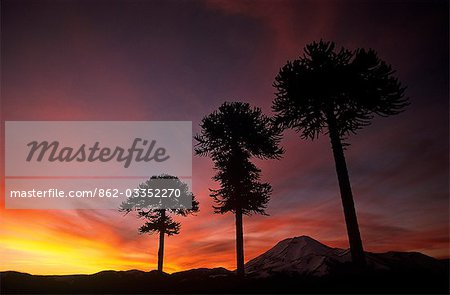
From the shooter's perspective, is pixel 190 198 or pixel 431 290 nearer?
pixel 431 290

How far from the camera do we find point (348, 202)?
36.0 ft

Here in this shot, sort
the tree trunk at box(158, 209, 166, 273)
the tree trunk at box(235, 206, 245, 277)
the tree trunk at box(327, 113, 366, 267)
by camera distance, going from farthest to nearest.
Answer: the tree trunk at box(158, 209, 166, 273)
the tree trunk at box(235, 206, 245, 277)
the tree trunk at box(327, 113, 366, 267)

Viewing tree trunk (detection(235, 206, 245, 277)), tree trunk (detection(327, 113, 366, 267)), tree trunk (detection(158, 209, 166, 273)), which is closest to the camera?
tree trunk (detection(327, 113, 366, 267))

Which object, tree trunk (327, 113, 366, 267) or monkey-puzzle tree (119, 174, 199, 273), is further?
monkey-puzzle tree (119, 174, 199, 273)

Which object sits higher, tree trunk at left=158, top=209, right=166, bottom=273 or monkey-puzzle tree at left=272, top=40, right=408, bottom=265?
monkey-puzzle tree at left=272, top=40, right=408, bottom=265

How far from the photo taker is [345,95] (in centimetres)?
1240

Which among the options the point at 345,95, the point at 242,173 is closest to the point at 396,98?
the point at 345,95

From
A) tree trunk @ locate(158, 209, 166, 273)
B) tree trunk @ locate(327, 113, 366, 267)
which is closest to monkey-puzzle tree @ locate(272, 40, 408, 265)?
tree trunk @ locate(327, 113, 366, 267)

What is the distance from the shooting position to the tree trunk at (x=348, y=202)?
416 inches

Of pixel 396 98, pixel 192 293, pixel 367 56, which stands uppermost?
pixel 367 56

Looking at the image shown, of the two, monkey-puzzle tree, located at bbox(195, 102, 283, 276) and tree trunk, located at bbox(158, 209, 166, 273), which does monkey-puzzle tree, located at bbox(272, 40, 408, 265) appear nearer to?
monkey-puzzle tree, located at bbox(195, 102, 283, 276)

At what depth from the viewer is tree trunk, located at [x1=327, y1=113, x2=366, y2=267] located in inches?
416

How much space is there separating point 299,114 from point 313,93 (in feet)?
4.02

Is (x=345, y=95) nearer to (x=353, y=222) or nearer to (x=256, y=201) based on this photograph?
(x=353, y=222)
